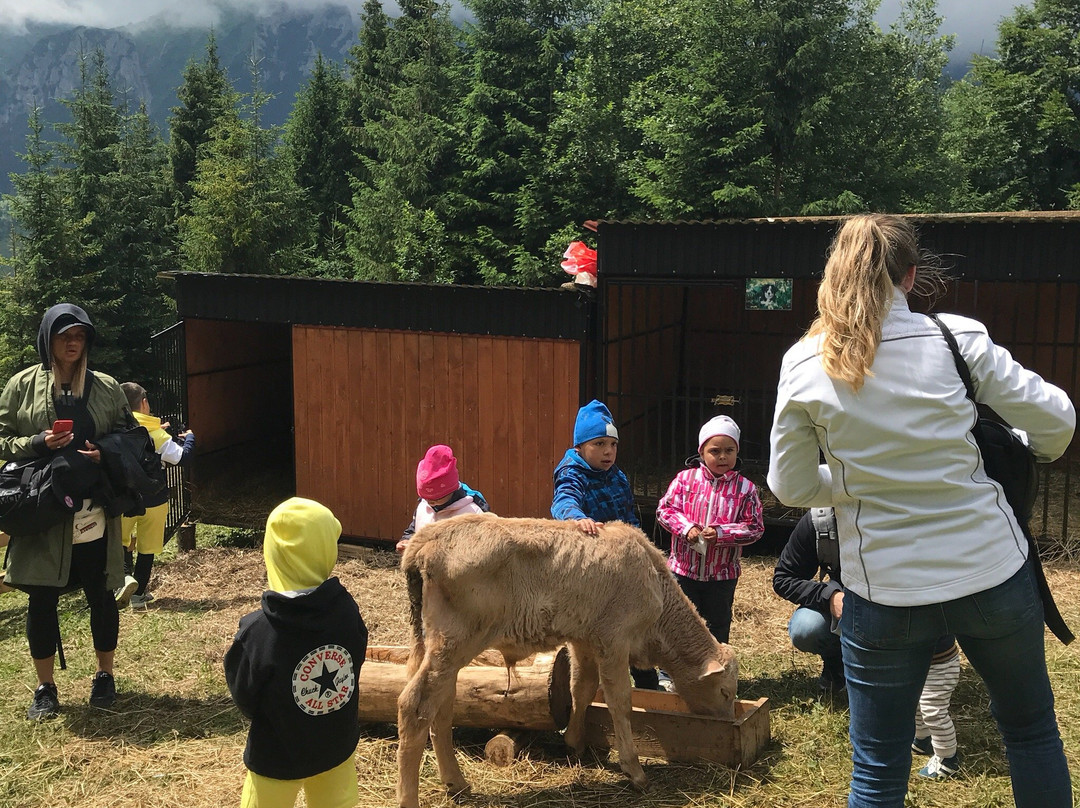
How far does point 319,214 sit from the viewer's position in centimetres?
3559

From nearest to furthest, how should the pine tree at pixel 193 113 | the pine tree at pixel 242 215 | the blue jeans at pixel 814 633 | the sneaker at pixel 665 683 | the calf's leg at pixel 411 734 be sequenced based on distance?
the calf's leg at pixel 411 734, the blue jeans at pixel 814 633, the sneaker at pixel 665 683, the pine tree at pixel 242 215, the pine tree at pixel 193 113

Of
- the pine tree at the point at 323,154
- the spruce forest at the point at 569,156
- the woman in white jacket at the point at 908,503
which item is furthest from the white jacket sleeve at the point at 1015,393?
the pine tree at the point at 323,154

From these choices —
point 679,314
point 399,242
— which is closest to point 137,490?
point 679,314

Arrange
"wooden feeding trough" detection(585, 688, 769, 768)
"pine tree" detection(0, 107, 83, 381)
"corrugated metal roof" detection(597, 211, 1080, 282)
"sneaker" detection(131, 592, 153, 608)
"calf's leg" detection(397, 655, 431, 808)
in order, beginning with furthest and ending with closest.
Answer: "pine tree" detection(0, 107, 83, 381) → "sneaker" detection(131, 592, 153, 608) → "corrugated metal roof" detection(597, 211, 1080, 282) → "wooden feeding trough" detection(585, 688, 769, 768) → "calf's leg" detection(397, 655, 431, 808)

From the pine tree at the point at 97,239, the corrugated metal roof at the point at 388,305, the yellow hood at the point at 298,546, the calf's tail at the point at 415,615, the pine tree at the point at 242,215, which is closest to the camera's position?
the yellow hood at the point at 298,546

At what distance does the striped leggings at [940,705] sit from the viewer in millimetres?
4027

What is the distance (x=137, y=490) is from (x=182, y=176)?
105 ft

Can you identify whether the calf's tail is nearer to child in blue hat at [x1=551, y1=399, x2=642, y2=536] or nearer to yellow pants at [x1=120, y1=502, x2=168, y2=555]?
child in blue hat at [x1=551, y1=399, x2=642, y2=536]

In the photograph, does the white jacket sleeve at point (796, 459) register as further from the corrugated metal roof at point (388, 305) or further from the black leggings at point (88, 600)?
the corrugated metal roof at point (388, 305)

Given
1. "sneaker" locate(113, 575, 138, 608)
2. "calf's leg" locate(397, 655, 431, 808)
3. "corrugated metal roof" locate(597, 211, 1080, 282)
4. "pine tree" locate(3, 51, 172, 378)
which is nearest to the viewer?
"calf's leg" locate(397, 655, 431, 808)

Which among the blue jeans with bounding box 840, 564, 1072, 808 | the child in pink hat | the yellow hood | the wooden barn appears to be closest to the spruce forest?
the wooden barn

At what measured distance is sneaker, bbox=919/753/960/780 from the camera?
13.5 ft

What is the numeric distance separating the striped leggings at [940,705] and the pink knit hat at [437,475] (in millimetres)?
2354

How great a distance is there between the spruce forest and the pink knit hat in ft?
64.2
